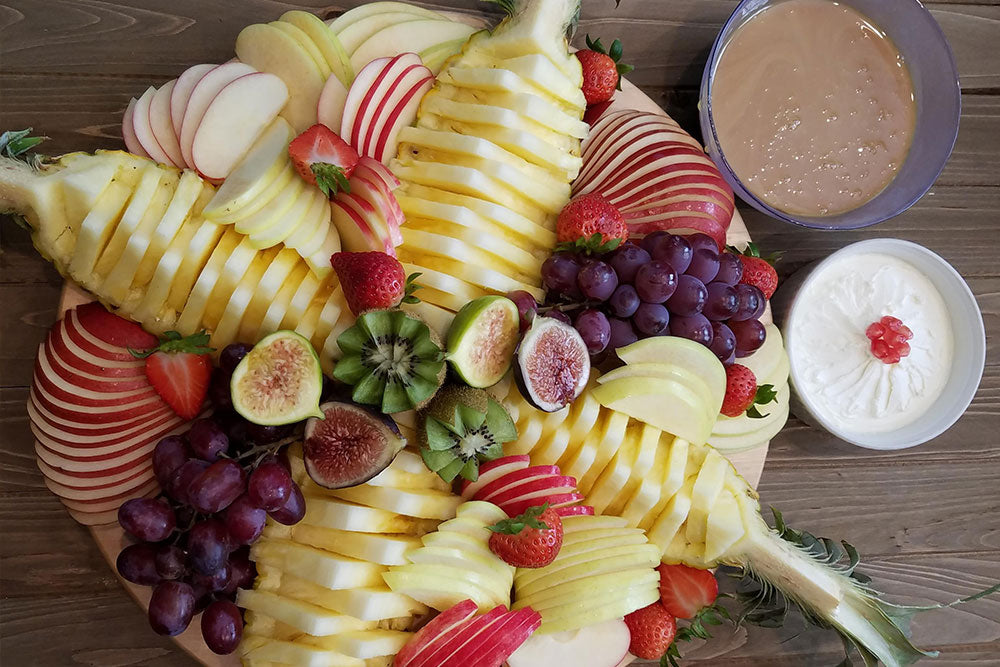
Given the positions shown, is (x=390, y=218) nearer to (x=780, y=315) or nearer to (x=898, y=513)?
(x=780, y=315)

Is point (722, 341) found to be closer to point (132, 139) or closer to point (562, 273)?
point (562, 273)

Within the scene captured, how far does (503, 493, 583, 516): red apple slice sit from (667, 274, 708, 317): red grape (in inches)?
20.2

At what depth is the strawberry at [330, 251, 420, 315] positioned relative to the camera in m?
1.50

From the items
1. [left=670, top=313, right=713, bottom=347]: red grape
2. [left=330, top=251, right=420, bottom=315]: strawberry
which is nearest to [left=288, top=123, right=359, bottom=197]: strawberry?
[left=330, top=251, right=420, bottom=315]: strawberry

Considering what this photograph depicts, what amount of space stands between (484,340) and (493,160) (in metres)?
0.44

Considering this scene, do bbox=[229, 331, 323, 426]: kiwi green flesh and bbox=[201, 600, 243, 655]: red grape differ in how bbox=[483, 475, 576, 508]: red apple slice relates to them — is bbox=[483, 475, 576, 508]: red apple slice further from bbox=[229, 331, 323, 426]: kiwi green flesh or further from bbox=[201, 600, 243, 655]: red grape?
bbox=[201, 600, 243, 655]: red grape

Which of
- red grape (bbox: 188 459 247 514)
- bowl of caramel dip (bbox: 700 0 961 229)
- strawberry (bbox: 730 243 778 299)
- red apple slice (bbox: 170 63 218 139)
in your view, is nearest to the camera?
red grape (bbox: 188 459 247 514)

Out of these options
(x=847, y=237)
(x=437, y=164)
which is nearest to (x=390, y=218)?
(x=437, y=164)

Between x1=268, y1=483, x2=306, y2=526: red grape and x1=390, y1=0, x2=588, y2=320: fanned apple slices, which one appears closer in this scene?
x1=268, y1=483, x2=306, y2=526: red grape

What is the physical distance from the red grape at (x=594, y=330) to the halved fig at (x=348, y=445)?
488 mm

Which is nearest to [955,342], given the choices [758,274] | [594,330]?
[758,274]

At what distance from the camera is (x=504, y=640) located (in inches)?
60.4

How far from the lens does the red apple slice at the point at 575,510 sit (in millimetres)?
1686

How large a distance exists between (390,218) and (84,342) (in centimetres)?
75
